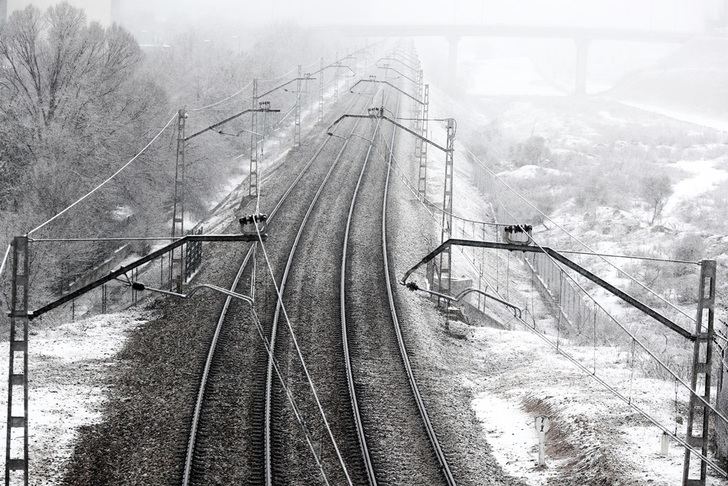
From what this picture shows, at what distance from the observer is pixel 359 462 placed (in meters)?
19.0

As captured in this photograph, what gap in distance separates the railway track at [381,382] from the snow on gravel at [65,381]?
582 centimetres

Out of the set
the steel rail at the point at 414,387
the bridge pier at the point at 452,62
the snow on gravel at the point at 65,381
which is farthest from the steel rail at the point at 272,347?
the bridge pier at the point at 452,62

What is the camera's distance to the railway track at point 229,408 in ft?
60.6

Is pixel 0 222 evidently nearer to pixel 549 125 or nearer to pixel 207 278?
pixel 207 278

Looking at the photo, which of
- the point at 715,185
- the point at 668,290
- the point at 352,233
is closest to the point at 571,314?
the point at 668,290

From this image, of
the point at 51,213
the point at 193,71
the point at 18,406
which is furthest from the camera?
the point at 193,71

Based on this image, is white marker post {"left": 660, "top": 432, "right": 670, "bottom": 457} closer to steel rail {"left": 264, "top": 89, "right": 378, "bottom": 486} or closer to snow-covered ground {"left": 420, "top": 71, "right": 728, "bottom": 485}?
snow-covered ground {"left": 420, "top": 71, "right": 728, "bottom": 485}

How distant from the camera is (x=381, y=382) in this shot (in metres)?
23.6

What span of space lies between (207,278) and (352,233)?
334 inches

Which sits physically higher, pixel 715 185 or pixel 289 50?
pixel 289 50

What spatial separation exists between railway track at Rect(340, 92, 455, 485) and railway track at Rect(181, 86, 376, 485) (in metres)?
2.22

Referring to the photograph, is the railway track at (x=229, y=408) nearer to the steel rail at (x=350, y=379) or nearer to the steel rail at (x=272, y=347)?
the steel rail at (x=272, y=347)

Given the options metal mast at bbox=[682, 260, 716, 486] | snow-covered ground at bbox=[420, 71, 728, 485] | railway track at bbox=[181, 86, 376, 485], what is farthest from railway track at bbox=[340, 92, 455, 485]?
metal mast at bbox=[682, 260, 716, 486]

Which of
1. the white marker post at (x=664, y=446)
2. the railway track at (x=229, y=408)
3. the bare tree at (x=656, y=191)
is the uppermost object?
the bare tree at (x=656, y=191)
